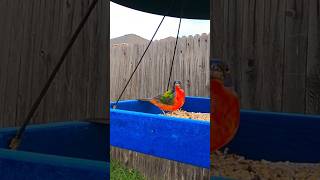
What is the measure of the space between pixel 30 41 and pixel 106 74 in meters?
0.41

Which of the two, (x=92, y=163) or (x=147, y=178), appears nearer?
(x=92, y=163)

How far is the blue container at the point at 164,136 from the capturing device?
7.38 feet

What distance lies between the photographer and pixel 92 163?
20.3 inches

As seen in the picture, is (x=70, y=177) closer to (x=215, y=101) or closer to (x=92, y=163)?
(x=92, y=163)

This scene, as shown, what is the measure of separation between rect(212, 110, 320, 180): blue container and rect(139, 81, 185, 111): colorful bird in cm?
187

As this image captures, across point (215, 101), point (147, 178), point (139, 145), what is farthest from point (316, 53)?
point (147, 178)

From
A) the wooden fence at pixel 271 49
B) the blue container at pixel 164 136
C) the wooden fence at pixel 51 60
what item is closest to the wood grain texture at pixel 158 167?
the blue container at pixel 164 136

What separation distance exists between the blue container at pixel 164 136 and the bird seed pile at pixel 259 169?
0.62 meters

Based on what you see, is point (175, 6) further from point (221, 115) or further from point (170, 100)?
point (221, 115)

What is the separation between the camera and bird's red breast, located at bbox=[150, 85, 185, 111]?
364 cm

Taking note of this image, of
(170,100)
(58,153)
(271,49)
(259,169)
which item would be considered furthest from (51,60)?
(170,100)

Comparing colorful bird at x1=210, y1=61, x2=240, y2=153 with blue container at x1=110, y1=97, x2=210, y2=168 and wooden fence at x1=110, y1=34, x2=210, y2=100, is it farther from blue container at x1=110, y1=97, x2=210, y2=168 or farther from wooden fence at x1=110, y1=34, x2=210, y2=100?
wooden fence at x1=110, y1=34, x2=210, y2=100

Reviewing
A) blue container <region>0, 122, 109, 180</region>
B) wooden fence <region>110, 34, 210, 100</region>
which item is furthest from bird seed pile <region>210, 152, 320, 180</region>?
wooden fence <region>110, 34, 210, 100</region>

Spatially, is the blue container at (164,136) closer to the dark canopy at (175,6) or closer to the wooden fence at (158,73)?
the wooden fence at (158,73)
